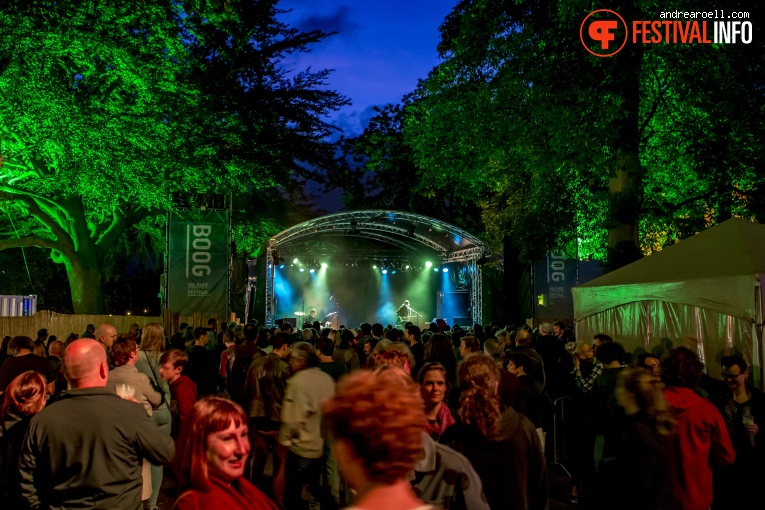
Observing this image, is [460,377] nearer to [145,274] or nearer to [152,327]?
[152,327]

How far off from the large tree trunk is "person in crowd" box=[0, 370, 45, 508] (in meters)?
22.6

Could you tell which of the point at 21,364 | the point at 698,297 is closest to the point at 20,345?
the point at 21,364

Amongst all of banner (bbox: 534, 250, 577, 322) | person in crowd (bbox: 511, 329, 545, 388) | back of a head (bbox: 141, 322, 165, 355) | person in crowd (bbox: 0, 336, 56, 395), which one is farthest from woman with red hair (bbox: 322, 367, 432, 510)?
banner (bbox: 534, 250, 577, 322)

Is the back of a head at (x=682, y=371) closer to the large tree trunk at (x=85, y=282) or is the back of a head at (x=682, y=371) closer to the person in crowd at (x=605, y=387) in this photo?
the person in crowd at (x=605, y=387)

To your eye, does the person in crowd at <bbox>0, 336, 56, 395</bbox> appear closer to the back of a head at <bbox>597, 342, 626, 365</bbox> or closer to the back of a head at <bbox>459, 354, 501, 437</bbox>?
the back of a head at <bbox>459, 354, 501, 437</bbox>

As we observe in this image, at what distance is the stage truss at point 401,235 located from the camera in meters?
24.6

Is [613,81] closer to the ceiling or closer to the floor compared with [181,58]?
closer to the floor

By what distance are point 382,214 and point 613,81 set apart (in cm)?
1112

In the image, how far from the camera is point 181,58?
21297 millimetres

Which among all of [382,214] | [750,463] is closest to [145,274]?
[382,214]

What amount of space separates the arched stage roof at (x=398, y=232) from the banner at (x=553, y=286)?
5.18 m

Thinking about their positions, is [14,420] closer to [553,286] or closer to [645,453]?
[645,453]

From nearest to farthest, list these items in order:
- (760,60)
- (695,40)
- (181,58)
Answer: (695,40)
(760,60)
(181,58)

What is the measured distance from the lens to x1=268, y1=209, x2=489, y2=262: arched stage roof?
24484 mm
